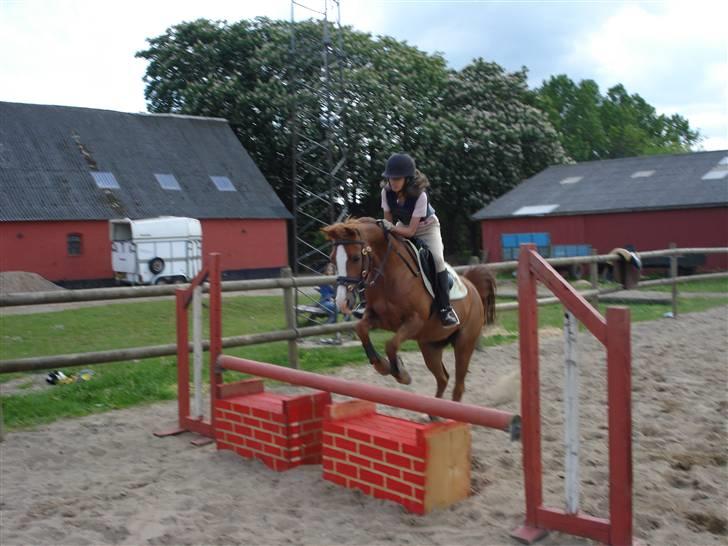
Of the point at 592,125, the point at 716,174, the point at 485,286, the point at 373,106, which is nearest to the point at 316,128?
the point at 373,106

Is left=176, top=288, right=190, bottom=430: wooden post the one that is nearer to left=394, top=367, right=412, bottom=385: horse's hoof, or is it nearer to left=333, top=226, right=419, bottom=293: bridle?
left=333, top=226, right=419, bottom=293: bridle

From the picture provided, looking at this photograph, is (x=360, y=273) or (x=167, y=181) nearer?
(x=360, y=273)

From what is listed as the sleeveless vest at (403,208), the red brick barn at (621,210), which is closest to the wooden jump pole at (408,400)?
the sleeveless vest at (403,208)

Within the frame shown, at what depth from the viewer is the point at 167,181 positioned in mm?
27969

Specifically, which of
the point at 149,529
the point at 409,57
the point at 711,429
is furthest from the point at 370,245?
the point at 409,57

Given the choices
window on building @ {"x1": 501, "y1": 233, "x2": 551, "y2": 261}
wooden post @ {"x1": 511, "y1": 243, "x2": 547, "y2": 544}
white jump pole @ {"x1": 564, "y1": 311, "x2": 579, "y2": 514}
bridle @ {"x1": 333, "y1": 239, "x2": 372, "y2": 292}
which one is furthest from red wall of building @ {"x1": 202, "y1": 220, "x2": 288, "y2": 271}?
white jump pole @ {"x1": 564, "y1": 311, "x2": 579, "y2": 514}

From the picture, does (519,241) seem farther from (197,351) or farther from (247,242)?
(197,351)

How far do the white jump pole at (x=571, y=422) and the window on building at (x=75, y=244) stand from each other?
935 inches

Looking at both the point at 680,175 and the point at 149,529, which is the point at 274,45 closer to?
the point at 680,175

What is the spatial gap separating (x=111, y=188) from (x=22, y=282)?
6.15m

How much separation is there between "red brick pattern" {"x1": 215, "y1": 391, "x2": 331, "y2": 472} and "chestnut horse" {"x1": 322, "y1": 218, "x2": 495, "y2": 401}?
2.01 feet

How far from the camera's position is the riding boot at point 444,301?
18.1ft

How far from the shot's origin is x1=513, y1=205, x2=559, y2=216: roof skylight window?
27.9m

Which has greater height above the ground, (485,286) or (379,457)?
(485,286)
